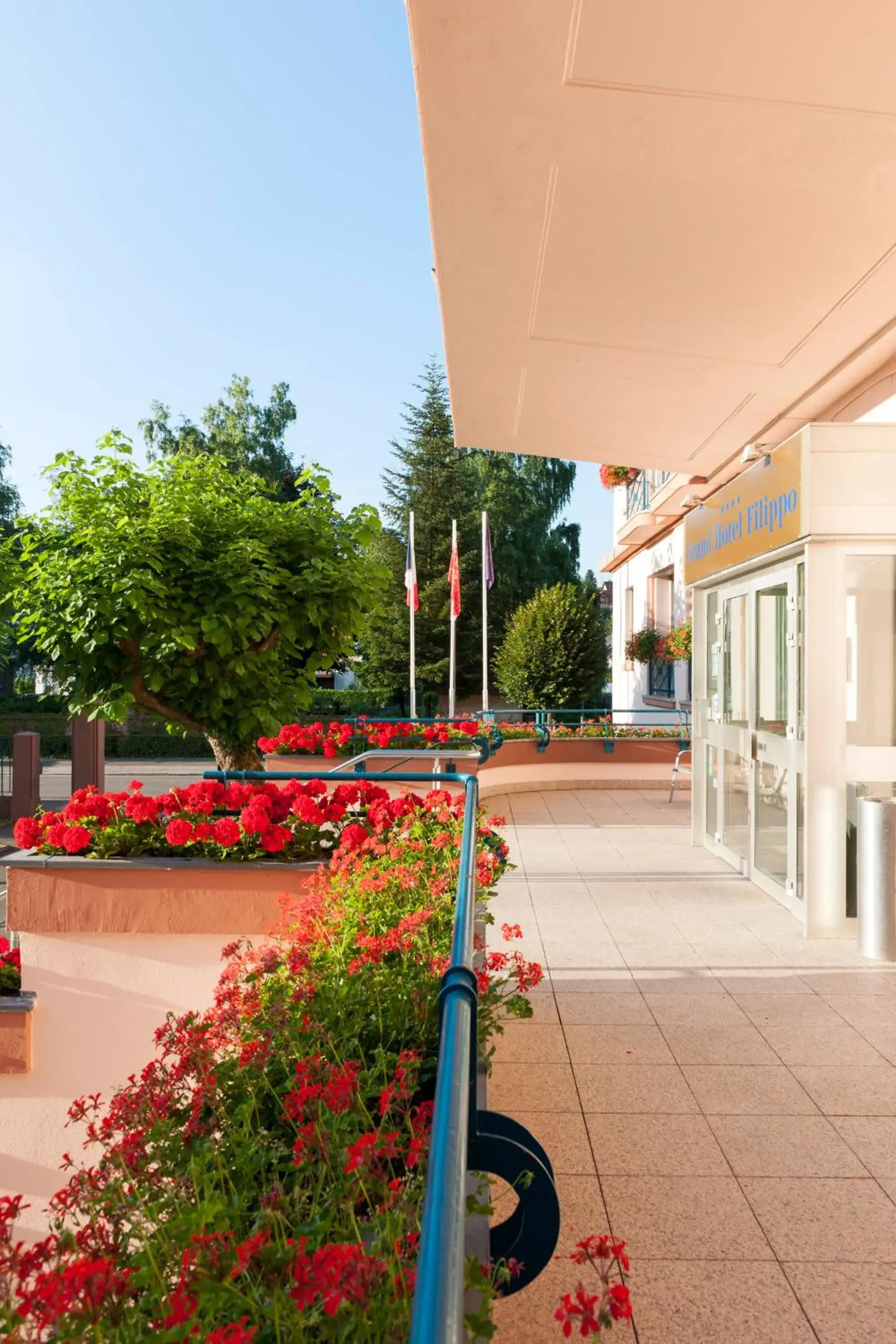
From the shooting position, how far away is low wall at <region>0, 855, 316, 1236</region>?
16.3ft

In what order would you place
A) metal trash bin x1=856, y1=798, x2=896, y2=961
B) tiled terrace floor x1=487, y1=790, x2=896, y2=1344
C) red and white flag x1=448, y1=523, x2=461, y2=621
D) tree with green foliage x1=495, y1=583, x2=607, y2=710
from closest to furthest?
tiled terrace floor x1=487, y1=790, x2=896, y2=1344 → metal trash bin x1=856, y1=798, x2=896, y2=961 → red and white flag x1=448, y1=523, x2=461, y2=621 → tree with green foliage x1=495, y1=583, x2=607, y2=710

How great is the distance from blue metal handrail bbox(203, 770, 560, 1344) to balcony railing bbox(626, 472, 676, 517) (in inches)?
625

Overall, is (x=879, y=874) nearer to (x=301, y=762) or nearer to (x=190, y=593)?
(x=190, y=593)

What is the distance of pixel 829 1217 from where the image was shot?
302 cm

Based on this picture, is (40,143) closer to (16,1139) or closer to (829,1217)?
(16,1139)

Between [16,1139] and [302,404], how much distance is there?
40.0 m

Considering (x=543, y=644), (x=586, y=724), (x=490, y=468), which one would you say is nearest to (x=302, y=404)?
(x=490, y=468)

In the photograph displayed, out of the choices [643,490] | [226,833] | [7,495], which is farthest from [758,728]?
[7,495]

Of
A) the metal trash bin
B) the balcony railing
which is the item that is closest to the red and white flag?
the balcony railing

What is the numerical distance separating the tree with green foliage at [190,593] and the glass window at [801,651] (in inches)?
158

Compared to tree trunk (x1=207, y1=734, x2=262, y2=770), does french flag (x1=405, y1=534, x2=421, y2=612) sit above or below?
above

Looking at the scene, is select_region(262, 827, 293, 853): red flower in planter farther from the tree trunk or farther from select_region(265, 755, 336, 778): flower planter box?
select_region(265, 755, 336, 778): flower planter box

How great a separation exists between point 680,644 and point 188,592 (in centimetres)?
1018

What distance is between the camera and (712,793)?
9.64 meters
